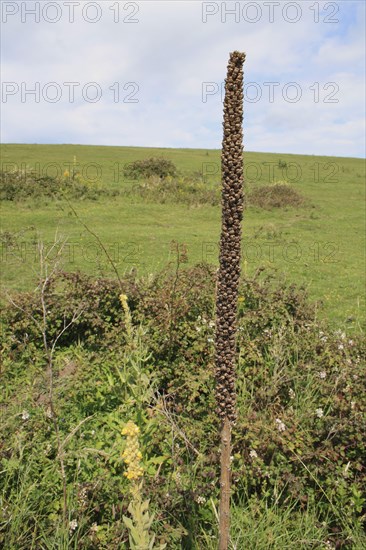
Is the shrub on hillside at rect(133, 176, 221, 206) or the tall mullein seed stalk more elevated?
the shrub on hillside at rect(133, 176, 221, 206)

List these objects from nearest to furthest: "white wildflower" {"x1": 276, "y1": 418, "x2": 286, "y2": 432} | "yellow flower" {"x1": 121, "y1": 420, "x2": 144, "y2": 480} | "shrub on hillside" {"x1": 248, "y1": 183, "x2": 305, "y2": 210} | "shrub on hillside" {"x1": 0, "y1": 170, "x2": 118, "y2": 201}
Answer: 1. "yellow flower" {"x1": 121, "y1": 420, "x2": 144, "y2": 480}
2. "white wildflower" {"x1": 276, "y1": 418, "x2": 286, "y2": 432}
3. "shrub on hillside" {"x1": 0, "y1": 170, "x2": 118, "y2": 201}
4. "shrub on hillside" {"x1": 248, "y1": 183, "x2": 305, "y2": 210}

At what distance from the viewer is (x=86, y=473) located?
3781 mm

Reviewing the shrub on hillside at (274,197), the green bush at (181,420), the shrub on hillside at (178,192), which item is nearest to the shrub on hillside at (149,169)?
the shrub on hillside at (178,192)

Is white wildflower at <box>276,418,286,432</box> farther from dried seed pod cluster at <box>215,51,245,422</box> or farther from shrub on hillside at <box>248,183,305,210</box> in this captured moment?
shrub on hillside at <box>248,183,305,210</box>

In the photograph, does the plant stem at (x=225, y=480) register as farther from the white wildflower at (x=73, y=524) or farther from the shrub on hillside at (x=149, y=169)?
the shrub on hillside at (x=149, y=169)

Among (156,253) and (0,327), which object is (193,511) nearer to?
(0,327)

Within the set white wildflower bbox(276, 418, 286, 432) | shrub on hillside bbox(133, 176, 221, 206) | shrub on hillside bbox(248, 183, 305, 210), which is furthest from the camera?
shrub on hillside bbox(133, 176, 221, 206)

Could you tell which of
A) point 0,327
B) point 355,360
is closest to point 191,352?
point 355,360

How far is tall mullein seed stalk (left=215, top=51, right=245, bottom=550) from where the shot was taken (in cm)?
227

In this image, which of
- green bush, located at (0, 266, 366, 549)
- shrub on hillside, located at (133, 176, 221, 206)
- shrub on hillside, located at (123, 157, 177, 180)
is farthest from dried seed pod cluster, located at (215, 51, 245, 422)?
shrub on hillside, located at (123, 157, 177, 180)

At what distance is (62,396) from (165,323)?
4.87 feet

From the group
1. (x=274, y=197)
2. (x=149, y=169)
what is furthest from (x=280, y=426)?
(x=149, y=169)

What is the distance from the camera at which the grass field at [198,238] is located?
1041 centimetres

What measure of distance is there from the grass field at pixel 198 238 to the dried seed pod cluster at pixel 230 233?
4.41 meters
